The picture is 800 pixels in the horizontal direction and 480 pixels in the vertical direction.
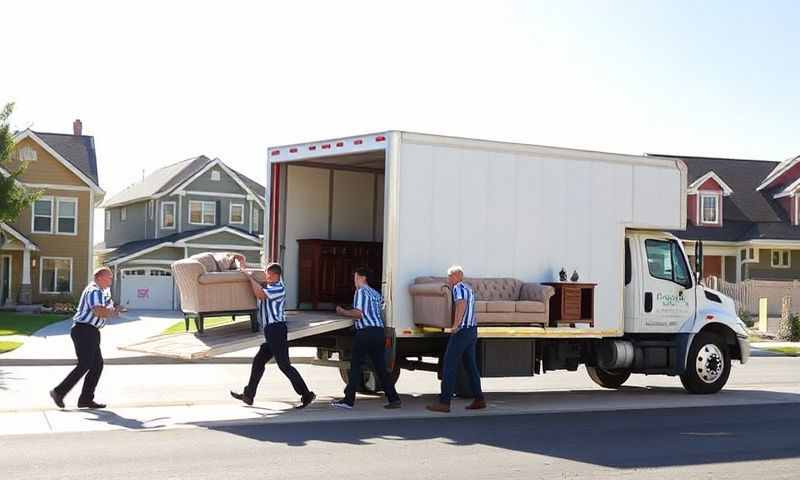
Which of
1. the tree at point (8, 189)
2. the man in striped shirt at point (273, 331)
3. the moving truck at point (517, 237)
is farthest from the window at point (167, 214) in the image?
the man in striped shirt at point (273, 331)

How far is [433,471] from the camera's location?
942 cm

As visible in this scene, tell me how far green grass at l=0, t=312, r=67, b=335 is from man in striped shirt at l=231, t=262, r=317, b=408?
18.8 m

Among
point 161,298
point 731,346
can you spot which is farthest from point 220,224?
point 731,346

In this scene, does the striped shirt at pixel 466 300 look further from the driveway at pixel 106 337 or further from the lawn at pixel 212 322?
the driveway at pixel 106 337

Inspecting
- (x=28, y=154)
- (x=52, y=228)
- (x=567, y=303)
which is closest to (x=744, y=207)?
(x=52, y=228)

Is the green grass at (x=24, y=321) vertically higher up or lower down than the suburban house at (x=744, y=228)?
lower down

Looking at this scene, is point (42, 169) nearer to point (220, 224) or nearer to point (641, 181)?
point (220, 224)

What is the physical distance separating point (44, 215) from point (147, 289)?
21.6 feet

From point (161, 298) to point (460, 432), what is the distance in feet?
133

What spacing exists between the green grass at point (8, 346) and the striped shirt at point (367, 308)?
12.5 metres

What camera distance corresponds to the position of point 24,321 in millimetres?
36625

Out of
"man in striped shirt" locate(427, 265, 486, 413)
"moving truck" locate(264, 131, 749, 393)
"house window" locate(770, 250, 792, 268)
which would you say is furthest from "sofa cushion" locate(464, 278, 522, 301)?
"house window" locate(770, 250, 792, 268)

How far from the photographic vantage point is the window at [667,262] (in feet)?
53.6

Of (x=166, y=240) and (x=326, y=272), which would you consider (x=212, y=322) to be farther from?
(x=166, y=240)
